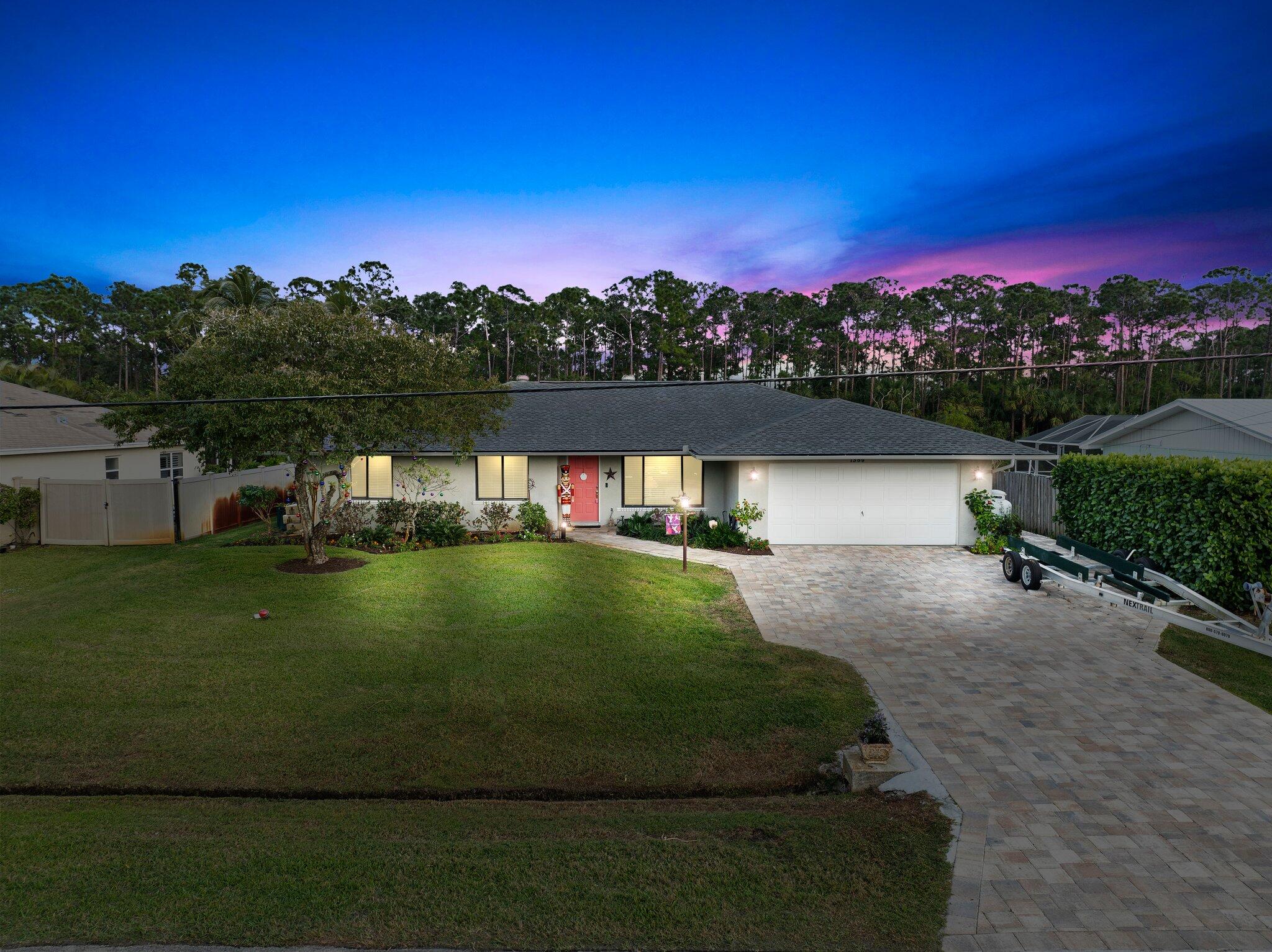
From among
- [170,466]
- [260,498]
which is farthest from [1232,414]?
[170,466]

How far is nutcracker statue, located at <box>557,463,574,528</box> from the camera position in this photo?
17.5 metres

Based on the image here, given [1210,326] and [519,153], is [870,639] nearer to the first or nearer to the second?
[519,153]

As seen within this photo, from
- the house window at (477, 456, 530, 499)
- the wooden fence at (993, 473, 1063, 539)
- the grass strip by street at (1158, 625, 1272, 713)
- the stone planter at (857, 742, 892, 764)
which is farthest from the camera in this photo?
the house window at (477, 456, 530, 499)

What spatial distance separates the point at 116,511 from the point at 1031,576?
21.2 metres

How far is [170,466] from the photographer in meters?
21.4

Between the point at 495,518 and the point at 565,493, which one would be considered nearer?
the point at 495,518

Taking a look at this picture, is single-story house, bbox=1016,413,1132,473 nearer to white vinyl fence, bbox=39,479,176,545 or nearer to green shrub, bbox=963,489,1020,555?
green shrub, bbox=963,489,1020,555

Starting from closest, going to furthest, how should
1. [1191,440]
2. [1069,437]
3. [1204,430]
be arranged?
[1204,430], [1191,440], [1069,437]

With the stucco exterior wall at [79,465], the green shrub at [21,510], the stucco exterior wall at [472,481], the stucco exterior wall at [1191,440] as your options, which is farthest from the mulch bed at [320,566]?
the stucco exterior wall at [1191,440]

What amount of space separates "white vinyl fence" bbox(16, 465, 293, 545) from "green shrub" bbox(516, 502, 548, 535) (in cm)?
906

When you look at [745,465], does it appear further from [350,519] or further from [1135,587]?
[350,519]

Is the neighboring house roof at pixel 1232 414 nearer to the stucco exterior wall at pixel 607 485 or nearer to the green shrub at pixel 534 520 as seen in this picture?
the stucco exterior wall at pixel 607 485

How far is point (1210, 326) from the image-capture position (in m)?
59.8

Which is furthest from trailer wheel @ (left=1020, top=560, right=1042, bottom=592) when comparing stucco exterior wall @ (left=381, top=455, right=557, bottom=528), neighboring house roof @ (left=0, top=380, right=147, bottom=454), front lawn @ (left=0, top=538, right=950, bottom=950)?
neighboring house roof @ (left=0, top=380, right=147, bottom=454)
